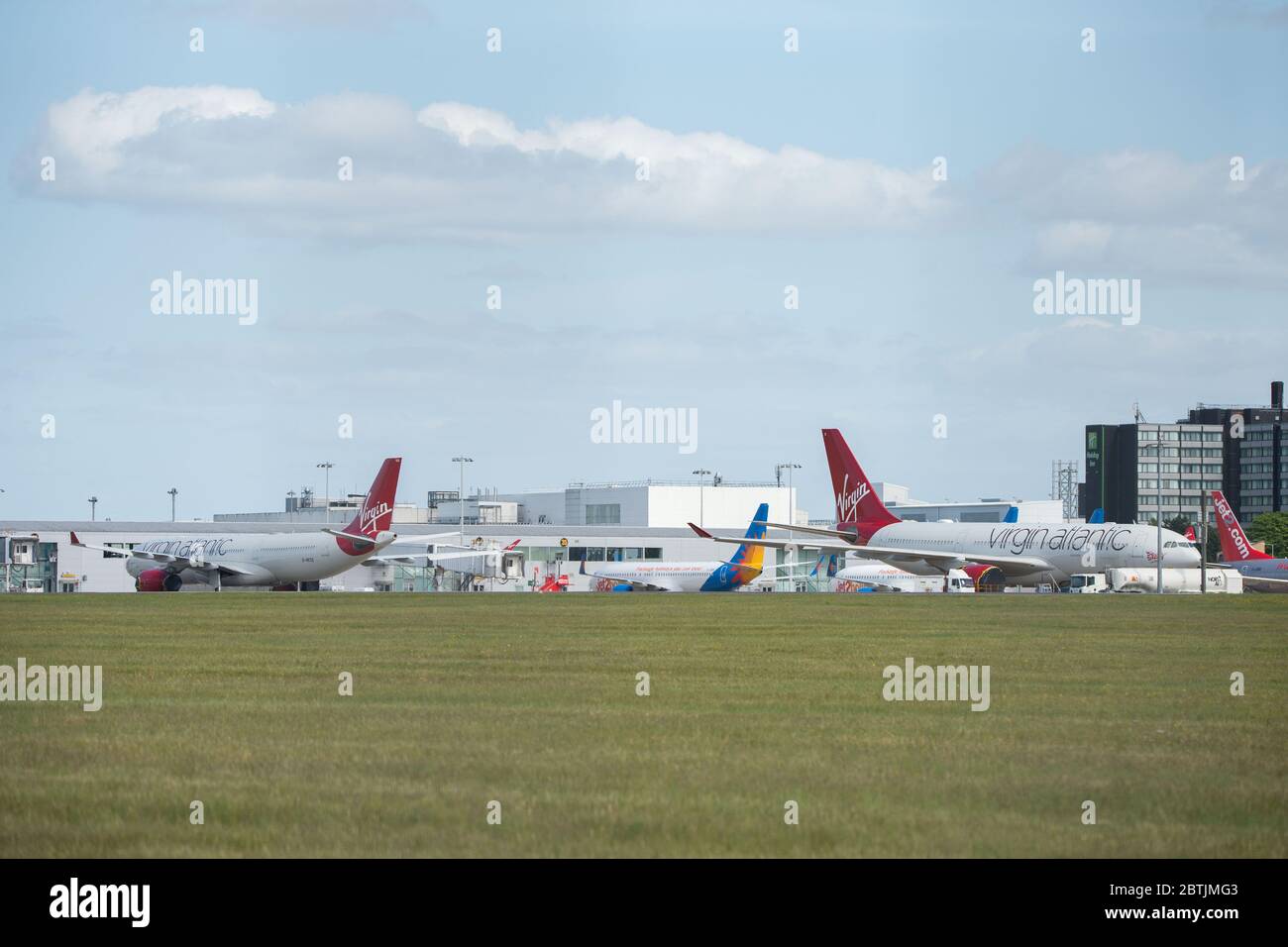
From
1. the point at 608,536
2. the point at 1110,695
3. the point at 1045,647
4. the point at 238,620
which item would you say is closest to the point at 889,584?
the point at 608,536

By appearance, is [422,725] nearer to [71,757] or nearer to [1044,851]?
[71,757]

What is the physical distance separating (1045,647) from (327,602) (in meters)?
36.7

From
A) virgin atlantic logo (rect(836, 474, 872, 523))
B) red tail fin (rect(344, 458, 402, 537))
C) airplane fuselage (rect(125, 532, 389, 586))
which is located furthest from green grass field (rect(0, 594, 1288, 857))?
virgin atlantic logo (rect(836, 474, 872, 523))

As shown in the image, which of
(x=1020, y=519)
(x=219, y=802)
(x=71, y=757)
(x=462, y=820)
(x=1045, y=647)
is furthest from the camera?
(x=1020, y=519)

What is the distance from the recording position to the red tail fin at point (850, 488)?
303 ft

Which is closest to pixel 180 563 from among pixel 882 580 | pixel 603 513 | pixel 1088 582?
pixel 1088 582

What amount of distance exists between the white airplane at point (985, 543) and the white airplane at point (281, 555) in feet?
68.0

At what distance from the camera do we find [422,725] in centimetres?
→ 1827

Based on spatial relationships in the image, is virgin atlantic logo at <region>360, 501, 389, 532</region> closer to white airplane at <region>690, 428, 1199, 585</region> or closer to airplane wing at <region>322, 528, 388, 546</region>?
airplane wing at <region>322, 528, 388, 546</region>

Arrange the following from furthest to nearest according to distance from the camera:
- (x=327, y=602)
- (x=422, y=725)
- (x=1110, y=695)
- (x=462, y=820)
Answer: (x=327, y=602)
(x=1110, y=695)
(x=422, y=725)
(x=462, y=820)

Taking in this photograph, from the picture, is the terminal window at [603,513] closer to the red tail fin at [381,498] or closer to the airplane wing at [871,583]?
the airplane wing at [871,583]

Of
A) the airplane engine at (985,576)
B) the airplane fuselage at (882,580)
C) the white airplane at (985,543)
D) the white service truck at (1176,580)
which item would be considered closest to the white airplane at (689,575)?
the airplane fuselage at (882,580)

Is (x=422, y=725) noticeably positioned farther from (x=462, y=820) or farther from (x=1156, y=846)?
(x=1156, y=846)
